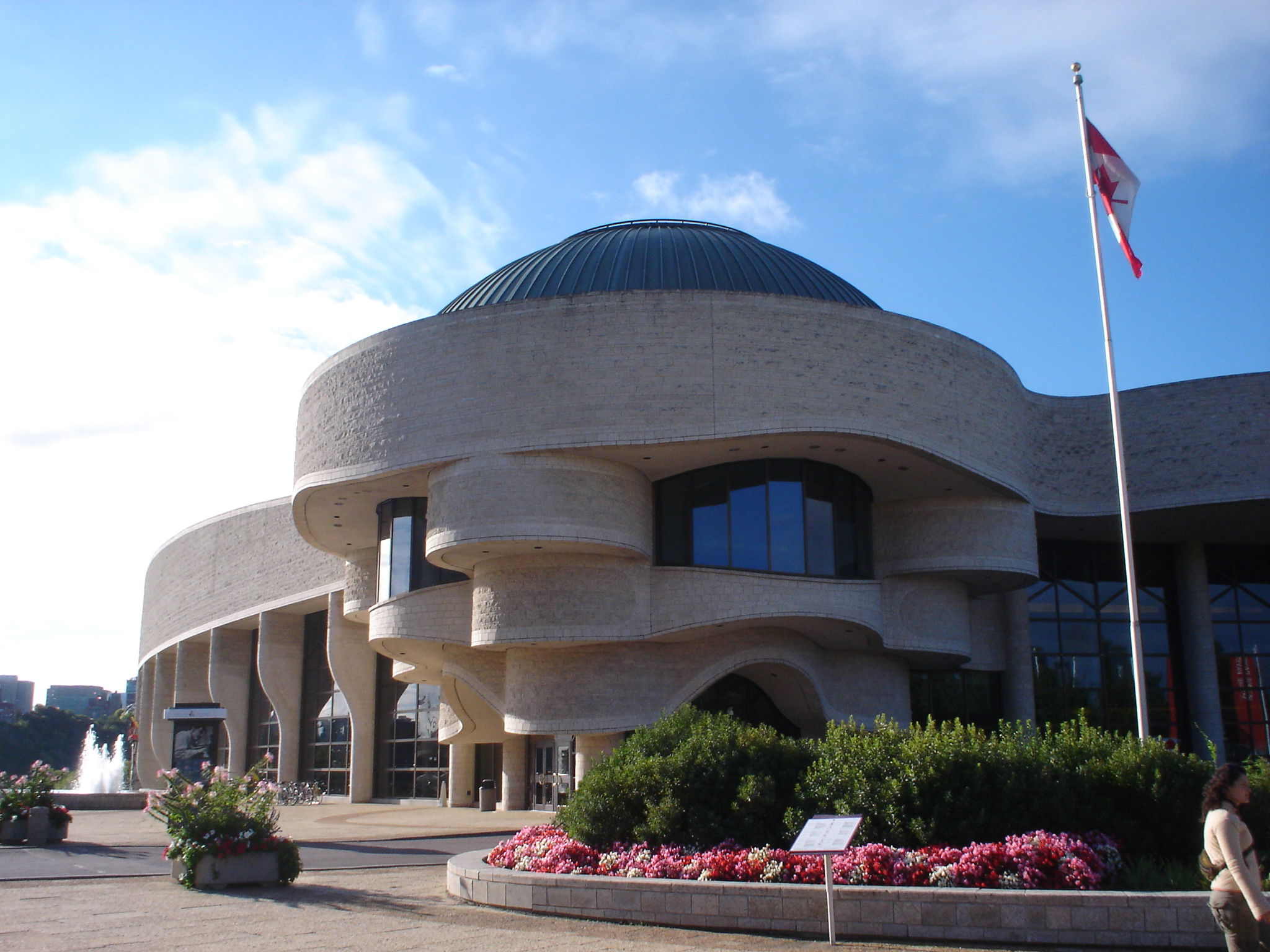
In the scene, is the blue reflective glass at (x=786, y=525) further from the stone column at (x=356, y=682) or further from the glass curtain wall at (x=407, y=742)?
the stone column at (x=356, y=682)

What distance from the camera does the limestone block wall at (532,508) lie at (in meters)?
26.0

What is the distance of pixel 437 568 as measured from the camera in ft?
101

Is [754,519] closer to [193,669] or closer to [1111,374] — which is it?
[1111,374]

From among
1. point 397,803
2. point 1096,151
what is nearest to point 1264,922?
point 1096,151

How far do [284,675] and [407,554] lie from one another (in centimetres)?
1805

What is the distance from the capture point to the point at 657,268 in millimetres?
33375

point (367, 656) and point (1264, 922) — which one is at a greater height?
point (367, 656)

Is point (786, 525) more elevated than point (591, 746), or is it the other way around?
point (786, 525)

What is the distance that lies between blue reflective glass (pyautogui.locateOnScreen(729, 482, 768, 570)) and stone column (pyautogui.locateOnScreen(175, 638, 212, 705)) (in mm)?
34324

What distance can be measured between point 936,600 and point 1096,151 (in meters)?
15.1

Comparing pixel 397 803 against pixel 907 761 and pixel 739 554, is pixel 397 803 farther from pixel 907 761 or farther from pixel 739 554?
pixel 907 761

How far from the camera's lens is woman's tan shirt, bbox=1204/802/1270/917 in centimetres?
721

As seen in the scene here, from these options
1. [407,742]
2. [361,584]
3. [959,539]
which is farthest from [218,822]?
[407,742]

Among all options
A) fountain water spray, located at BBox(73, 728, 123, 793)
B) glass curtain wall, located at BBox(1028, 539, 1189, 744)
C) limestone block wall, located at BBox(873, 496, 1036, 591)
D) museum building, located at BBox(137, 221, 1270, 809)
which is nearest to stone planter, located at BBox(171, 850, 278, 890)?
museum building, located at BBox(137, 221, 1270, 809)
